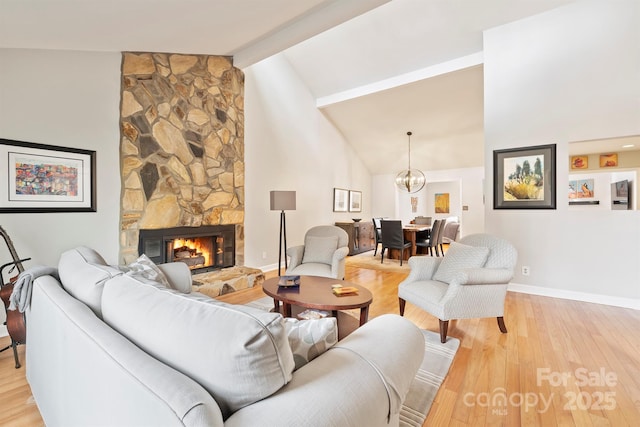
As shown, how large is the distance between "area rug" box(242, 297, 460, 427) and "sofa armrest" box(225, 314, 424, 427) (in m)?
0.64

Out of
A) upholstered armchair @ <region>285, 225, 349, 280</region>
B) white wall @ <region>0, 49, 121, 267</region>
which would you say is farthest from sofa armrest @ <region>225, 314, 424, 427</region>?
white wall @ <region>0, 49, 121, 267</region>

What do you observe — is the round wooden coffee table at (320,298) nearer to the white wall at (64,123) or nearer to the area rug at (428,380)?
the area rug at (428,380)

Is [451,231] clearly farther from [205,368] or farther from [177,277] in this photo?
[205,368]

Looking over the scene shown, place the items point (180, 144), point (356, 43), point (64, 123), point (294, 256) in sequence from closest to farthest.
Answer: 1. point (64, 123)
2. point (294, 256)
3. point (180, 144)
4. point (356, 43)

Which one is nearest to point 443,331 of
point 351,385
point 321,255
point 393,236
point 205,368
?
point 321,255

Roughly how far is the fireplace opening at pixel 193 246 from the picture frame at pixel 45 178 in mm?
730

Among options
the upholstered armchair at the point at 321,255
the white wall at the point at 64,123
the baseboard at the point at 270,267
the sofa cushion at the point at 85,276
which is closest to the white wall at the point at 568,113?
the upholstered armchair at the point at 321,255

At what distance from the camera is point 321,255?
146 inches

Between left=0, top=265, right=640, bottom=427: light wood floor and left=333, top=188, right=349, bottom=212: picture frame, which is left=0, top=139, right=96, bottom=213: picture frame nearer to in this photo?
left=0, top=265, right=640, bottom=427: light wood floor

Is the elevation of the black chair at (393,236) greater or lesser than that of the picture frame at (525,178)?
lesser

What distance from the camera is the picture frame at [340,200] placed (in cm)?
687

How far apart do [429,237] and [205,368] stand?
5.84 meters

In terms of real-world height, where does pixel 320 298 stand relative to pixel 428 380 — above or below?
above

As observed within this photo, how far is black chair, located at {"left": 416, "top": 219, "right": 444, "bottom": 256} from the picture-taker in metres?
5.79
